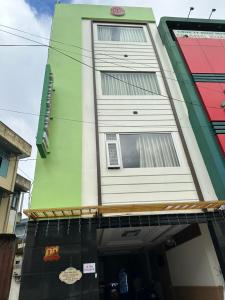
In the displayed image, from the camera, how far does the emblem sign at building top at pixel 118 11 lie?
1240 cm

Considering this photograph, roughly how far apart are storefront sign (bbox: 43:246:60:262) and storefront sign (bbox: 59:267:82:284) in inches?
14.4

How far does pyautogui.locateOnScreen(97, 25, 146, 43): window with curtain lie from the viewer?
37.6 ft

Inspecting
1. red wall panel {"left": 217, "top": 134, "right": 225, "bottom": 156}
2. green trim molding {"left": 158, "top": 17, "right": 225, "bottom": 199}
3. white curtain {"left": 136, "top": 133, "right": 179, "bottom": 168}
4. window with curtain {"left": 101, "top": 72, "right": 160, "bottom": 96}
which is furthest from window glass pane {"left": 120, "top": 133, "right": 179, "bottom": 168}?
window with curtain {"left": 101, "top": 72, "right": 160, "bottom": 96}

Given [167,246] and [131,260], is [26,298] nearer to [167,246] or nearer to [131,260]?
[167,246]

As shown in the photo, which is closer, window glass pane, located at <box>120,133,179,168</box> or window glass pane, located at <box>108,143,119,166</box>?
window glass pane, located at <box>108,143,119,166</box>

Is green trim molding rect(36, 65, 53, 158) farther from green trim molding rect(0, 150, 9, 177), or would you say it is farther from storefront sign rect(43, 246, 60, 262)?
green trim molding rect(0, 150, 9, 177)

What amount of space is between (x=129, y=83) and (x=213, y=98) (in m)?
3.32

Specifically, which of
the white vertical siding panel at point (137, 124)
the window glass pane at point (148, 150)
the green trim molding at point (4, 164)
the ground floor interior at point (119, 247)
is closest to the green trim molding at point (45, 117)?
the white vertical siding panel at point (137, 124)

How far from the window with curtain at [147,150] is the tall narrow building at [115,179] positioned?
0.11 feet

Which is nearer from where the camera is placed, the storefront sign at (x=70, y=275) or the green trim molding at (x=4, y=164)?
the storefront sign at (x=70, y=275)

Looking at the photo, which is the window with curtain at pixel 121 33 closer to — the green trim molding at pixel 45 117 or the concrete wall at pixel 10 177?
the green trim molding at pixel 45 117

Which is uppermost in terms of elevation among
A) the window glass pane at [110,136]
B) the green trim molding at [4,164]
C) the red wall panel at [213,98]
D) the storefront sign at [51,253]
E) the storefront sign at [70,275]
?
the green trim molding at [4,164]

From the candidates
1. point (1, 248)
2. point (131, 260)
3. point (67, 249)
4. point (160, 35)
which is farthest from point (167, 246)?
point (160, 35)

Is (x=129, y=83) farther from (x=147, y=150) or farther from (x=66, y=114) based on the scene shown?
(x=147, y=150)
